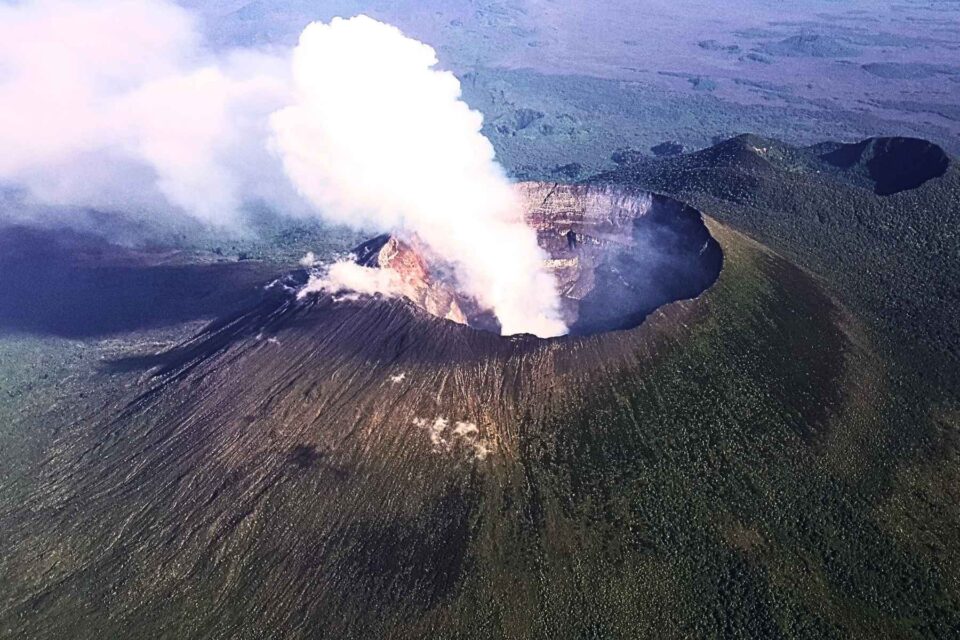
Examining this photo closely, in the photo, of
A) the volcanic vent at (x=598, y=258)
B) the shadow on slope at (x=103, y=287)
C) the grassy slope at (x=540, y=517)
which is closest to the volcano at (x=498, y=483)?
the grassy slope at (x=540, y=517)

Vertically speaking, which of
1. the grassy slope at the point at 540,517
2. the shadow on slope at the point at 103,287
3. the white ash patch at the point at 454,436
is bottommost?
the shadow on slope at the point at 103,287

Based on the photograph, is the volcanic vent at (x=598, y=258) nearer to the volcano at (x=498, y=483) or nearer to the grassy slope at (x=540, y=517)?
the volcano at (x=498, y=483)

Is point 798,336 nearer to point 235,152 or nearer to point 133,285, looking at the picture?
point 133,285

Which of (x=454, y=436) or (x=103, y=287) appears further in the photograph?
(x=103, y=287)

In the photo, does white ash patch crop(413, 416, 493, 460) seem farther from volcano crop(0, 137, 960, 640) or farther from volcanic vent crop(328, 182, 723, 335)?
volcanic vent crop(328, 182, 723, 335)

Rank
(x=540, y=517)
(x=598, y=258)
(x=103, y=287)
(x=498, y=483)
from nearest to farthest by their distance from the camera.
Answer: (x=540, y=517) < (x=498, y=483) < (x=598, y=258) < (x=103, y=287)

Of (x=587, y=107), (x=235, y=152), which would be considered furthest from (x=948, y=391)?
(x=587, y=107)

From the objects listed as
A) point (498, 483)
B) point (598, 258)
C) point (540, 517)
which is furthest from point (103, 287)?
point (540, 517)

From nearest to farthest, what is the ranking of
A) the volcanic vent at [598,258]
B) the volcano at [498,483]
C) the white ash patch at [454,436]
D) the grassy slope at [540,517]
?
the grassy slope at [540,517], the volcano at [498,483], the white ash patch at [454,436], the volcanic vent at [598,258]

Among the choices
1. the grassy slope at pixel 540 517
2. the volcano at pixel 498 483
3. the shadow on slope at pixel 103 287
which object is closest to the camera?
the grassy slope at pixel 540 517

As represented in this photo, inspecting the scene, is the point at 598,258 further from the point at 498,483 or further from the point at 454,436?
the point at 498,483
